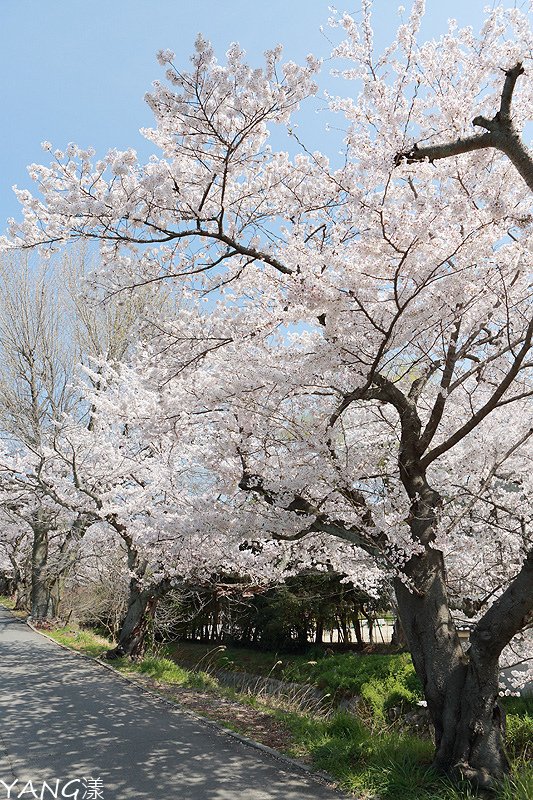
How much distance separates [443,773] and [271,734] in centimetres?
A: 217

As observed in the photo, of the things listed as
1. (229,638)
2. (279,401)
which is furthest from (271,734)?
(229,638)

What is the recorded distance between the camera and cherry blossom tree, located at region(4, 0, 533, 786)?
4.00 meters

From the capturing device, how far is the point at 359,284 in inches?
159

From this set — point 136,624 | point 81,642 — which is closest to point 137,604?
point 136,624

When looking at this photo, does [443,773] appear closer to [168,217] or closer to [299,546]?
[299,546]

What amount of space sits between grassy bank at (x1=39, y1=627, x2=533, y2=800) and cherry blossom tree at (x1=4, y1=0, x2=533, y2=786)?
31 centimetres

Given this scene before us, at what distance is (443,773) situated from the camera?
13.8ft

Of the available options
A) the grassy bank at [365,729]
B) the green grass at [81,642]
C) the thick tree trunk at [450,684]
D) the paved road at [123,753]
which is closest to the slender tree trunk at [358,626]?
the grassy bank at [365,729]

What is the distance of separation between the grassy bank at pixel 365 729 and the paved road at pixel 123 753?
34cm

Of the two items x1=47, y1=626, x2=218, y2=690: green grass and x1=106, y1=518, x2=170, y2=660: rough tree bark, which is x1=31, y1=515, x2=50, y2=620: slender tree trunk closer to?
x1=47, y1=626, x2=218, y2=690: green grass

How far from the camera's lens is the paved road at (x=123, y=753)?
420 cm

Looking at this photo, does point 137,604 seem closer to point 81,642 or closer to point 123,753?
point 81,642

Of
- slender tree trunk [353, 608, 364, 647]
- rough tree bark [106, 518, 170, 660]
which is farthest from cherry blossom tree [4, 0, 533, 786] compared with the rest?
slender tree trunk [353, 608, 364, 647]

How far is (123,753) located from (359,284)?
181 inches
